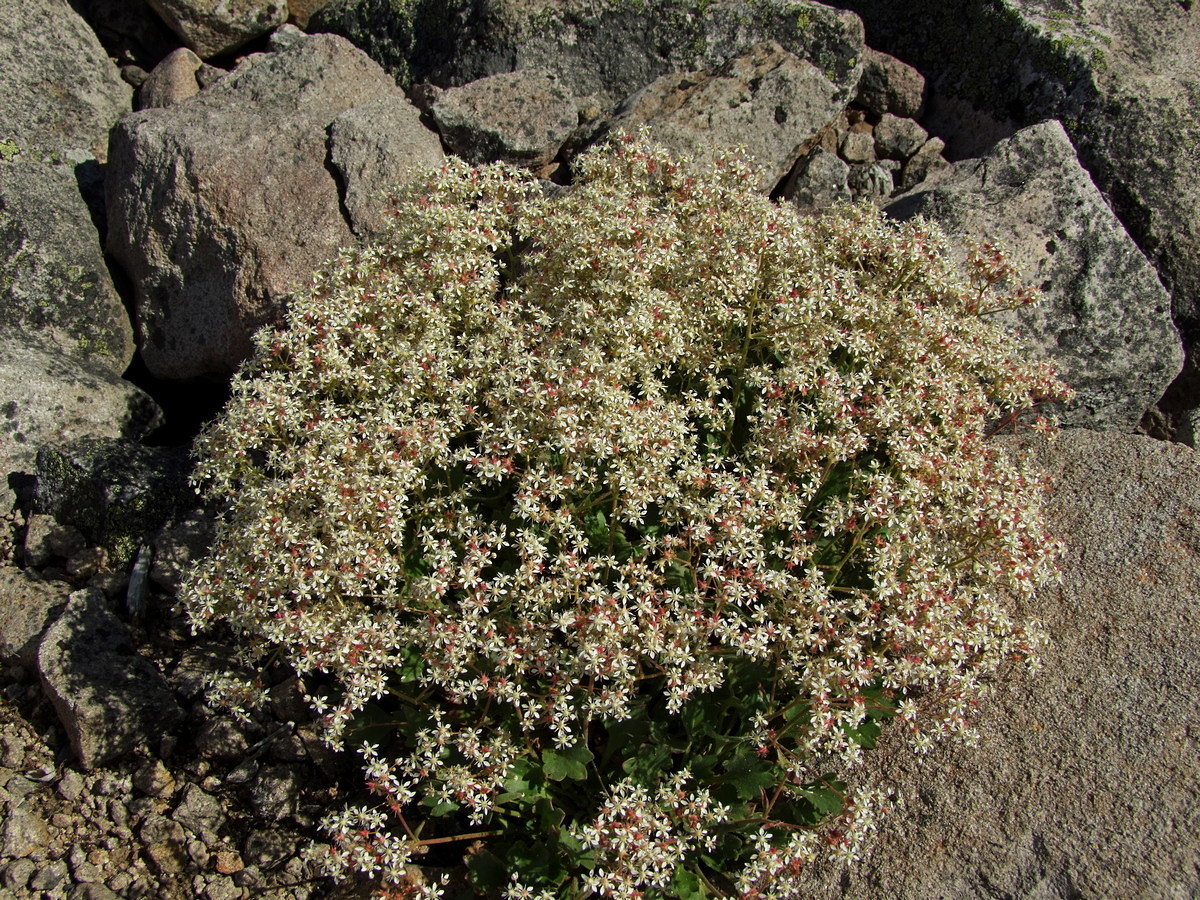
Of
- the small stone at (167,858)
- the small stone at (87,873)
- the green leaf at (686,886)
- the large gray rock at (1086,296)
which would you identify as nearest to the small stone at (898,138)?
the large gray rock at (1086,296)

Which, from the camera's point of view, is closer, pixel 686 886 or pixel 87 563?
pixel 686 886

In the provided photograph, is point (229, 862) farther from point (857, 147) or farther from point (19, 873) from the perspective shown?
point (857, 147)

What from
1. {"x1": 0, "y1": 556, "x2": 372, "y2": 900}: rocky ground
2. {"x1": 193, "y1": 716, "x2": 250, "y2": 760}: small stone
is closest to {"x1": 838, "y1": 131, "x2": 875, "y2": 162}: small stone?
{"x1": 0, "y1": 556, "x2": 372, "y2": 900}: rocky ground

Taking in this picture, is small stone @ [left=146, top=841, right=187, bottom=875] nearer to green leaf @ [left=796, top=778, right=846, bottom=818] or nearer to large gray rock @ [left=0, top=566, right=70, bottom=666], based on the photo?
large gray rock @ [left=0, top=566, right=70, bottom=666]

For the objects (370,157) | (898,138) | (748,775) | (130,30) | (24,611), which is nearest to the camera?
(748,775)

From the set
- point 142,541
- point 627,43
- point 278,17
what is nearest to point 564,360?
point 142,541

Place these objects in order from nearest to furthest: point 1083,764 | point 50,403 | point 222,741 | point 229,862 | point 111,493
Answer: point 1083,764, point 229,862, point 222,741, point 111,493, point 50,403

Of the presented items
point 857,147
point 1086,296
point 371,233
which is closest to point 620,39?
point 857,147
